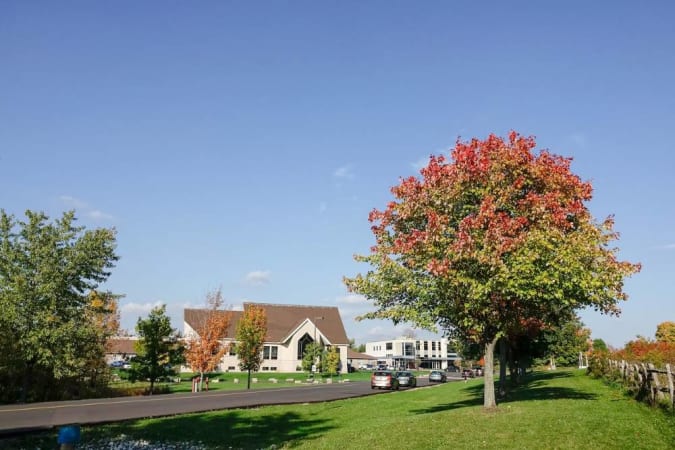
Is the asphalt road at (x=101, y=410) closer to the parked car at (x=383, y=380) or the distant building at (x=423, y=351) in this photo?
the parked car at (x=383, y=380)

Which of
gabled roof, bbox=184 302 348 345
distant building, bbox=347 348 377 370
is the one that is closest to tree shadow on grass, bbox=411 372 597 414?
gabled roof, bbox=184 302 348 345

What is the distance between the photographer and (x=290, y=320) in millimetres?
80188

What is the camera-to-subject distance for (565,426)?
44.8ft

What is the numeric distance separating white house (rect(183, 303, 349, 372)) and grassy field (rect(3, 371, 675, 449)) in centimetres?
4963

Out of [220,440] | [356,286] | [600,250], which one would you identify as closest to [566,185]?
[600,250]

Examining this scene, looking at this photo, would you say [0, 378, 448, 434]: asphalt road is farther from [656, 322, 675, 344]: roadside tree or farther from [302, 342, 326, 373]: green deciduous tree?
[656, 322, 675, 344]: roadside tree

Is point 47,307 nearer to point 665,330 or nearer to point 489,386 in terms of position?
point 489,386

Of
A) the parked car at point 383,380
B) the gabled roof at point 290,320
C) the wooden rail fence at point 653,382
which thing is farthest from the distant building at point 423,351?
the wooden rail fence at point 653,382

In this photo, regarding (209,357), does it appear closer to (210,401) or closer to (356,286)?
(210,401)

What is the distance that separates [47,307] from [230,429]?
1857 cm

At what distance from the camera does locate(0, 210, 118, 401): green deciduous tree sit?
1142 inches

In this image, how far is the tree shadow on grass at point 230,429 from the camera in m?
15.3

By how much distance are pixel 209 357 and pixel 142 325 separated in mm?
7393

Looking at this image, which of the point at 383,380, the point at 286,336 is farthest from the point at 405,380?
the point at 286,336
